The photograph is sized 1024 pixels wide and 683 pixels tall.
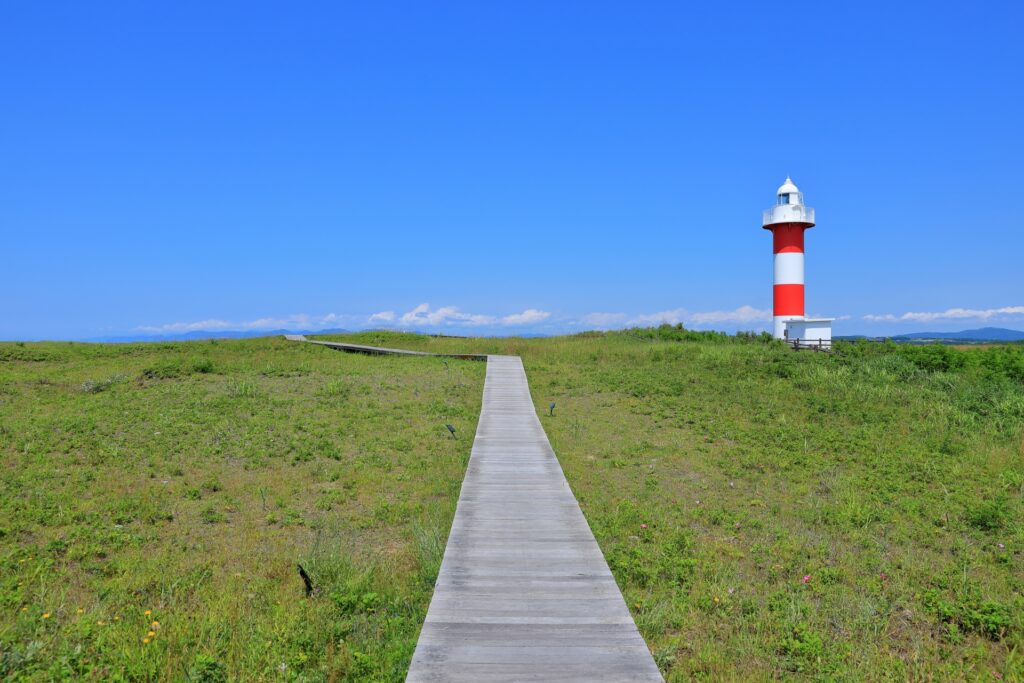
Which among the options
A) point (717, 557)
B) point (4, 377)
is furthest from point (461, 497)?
point (4, 377)

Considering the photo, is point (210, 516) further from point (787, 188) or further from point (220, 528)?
point (787, 188)

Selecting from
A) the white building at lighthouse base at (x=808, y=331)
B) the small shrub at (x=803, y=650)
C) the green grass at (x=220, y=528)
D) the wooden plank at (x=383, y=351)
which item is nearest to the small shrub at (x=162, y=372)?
the green grass at (x=220, y=528)

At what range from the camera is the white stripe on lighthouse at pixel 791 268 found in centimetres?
3562

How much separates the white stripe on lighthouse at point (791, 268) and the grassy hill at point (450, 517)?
15.8 m

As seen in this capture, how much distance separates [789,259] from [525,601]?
112 ft

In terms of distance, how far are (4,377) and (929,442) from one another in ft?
92.4

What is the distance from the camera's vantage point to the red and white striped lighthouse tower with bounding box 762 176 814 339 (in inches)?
1394

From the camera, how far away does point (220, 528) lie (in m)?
9.06

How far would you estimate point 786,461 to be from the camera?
41.2ft

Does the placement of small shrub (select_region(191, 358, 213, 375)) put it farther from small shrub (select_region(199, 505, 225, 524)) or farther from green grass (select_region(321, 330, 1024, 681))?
small shrub (select_region(199, 505, 225, 524))

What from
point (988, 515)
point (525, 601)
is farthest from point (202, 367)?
point (988, 515)

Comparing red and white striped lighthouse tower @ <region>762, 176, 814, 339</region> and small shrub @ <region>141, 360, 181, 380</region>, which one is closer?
small shrub @ <region>141, 360, 181, 380</region>

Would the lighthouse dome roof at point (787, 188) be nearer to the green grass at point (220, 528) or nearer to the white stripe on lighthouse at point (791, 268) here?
the white stripe on lighthouse at point (791, 268)

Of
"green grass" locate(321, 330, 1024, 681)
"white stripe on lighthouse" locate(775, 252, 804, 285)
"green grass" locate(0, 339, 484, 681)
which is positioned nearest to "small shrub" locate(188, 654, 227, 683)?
"green grass" locate(0, 339, 484, 681)
